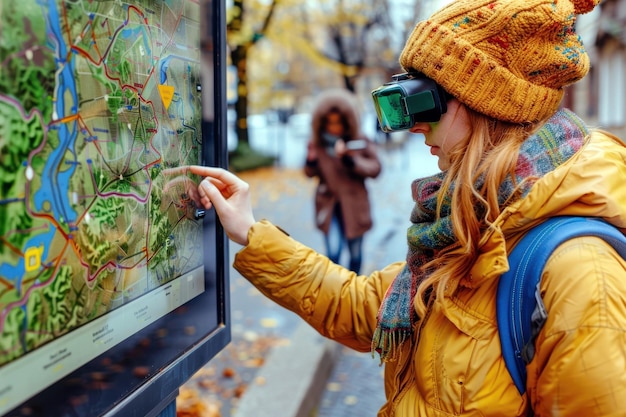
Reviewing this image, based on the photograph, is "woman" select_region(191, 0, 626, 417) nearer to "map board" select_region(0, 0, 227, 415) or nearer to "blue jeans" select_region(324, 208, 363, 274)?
"map board" select_region(0, 0, 227, 415)

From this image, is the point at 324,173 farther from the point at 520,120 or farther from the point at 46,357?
the point at 46,357

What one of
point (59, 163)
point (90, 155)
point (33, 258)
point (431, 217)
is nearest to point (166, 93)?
point (90, 155)

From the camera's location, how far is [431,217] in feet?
5.90

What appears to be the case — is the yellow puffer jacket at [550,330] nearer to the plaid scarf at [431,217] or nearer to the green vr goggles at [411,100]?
the plaid scarf at [431,217]

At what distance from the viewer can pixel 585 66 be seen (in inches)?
68.1

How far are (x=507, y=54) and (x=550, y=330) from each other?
0.71m

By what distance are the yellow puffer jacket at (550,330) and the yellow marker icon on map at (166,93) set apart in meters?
0.87

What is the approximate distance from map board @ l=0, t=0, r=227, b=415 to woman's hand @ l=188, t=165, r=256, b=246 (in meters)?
0.04

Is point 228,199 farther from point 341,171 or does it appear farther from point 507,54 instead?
point 341,171

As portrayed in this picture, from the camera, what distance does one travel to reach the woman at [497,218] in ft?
4.53

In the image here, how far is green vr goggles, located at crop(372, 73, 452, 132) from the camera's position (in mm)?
1730

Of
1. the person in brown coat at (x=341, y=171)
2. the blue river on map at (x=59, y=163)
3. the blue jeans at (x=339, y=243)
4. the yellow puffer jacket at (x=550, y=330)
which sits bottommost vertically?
the blue jeans at (x=339, y=243)

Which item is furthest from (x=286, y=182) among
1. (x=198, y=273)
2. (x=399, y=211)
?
(x=198, y=273)

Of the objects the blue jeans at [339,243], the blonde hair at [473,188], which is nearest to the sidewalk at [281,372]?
the blue jeans at [339,243]
